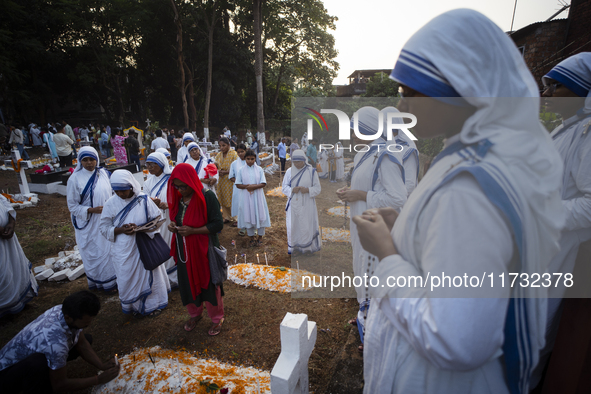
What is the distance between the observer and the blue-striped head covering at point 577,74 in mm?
1778

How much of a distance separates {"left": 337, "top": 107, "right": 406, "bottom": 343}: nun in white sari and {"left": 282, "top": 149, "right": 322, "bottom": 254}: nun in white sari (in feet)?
7.48

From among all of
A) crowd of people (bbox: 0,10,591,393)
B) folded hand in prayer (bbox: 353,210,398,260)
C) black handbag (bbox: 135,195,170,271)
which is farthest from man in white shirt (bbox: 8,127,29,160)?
crowd of people (bbox: 0,10,591,393)

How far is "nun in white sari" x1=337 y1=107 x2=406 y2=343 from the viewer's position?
9.35ft

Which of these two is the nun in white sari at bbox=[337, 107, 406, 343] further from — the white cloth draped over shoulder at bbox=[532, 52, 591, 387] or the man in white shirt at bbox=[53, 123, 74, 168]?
the man in white shirt at bbox=[53, 123, 74, 168]

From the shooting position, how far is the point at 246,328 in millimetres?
3566

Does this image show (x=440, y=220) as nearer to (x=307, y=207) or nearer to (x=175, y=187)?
(x=175, y=187)

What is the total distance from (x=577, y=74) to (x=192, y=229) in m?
3.34

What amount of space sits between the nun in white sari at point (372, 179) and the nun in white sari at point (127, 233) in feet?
8.44

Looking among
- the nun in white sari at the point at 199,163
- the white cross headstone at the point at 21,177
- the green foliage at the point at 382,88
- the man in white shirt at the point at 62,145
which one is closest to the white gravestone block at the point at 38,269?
the nun in white sari at the point at 199,163

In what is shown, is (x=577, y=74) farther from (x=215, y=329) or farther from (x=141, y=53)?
(x=141, y=53)

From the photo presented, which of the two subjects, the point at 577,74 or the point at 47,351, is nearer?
the point at 577,74

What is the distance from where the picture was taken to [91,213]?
4297mm

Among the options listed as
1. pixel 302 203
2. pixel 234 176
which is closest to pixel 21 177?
pixel 234 176

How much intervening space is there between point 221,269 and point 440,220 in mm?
2977
